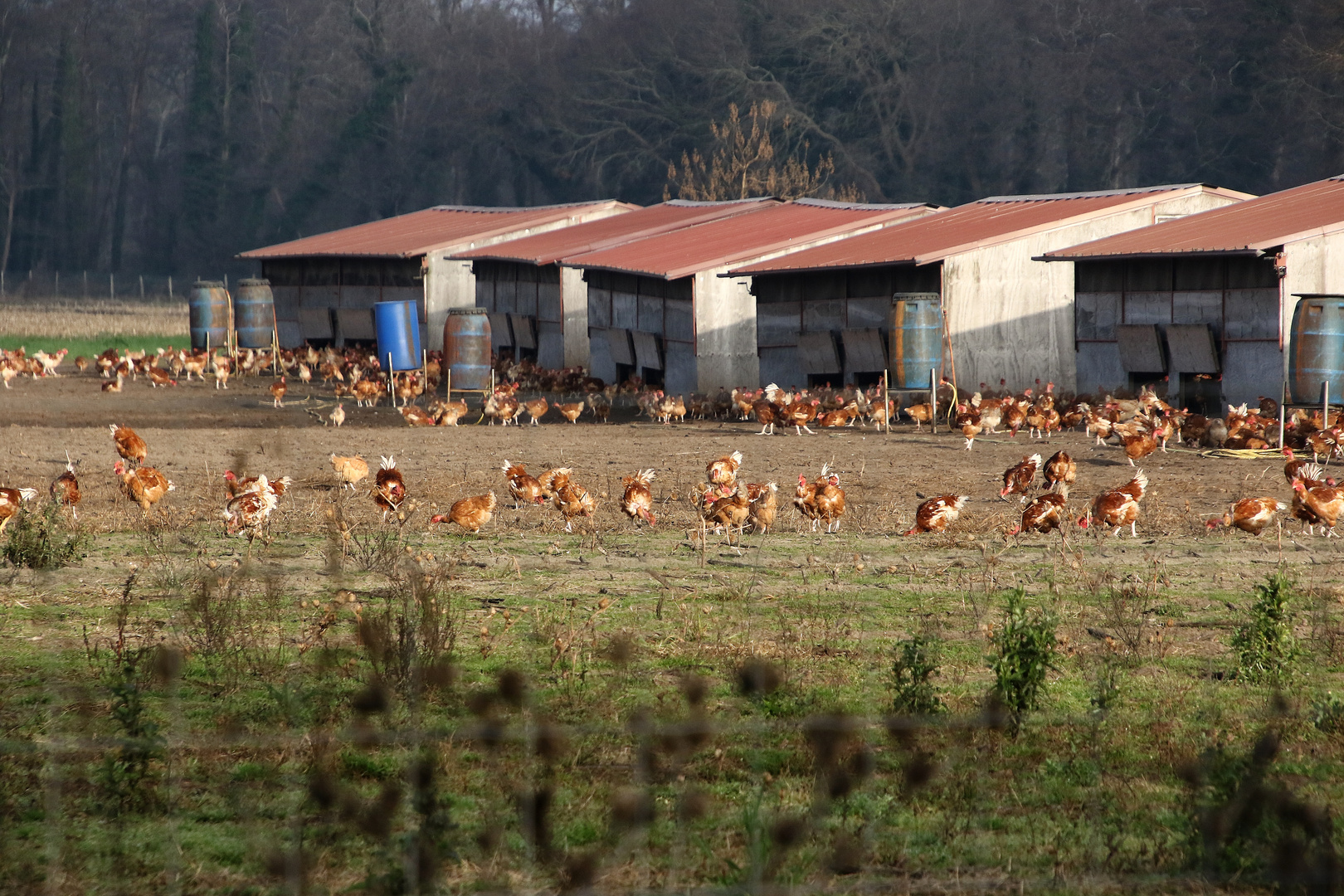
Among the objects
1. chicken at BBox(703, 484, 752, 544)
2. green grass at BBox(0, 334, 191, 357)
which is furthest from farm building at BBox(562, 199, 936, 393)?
green grass at BBox(0, 334, 191, 357)

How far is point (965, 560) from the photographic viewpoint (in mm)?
11977

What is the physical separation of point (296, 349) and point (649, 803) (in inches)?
1686

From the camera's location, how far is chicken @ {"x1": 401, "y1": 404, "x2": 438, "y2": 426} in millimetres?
27609

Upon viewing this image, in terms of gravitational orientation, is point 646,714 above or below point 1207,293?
below

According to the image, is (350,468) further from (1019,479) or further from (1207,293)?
(1207,293)

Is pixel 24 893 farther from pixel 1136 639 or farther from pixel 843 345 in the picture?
pixel 843 345

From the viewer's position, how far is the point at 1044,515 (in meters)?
13.3

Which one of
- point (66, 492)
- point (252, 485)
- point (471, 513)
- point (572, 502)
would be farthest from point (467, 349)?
point (471, 513)

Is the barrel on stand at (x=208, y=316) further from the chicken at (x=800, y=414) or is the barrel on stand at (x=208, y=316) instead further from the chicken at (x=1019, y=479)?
the chicken at (x=1019, y=479)

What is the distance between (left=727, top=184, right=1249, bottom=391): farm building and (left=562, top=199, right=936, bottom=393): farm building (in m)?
0.61

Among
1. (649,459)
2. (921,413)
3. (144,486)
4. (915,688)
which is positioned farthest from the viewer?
(921,413)

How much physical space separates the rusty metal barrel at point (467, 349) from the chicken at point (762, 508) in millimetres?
19610

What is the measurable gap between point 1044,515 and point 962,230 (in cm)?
1932

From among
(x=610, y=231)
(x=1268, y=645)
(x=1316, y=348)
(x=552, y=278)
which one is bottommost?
(x=1268, y=645)
